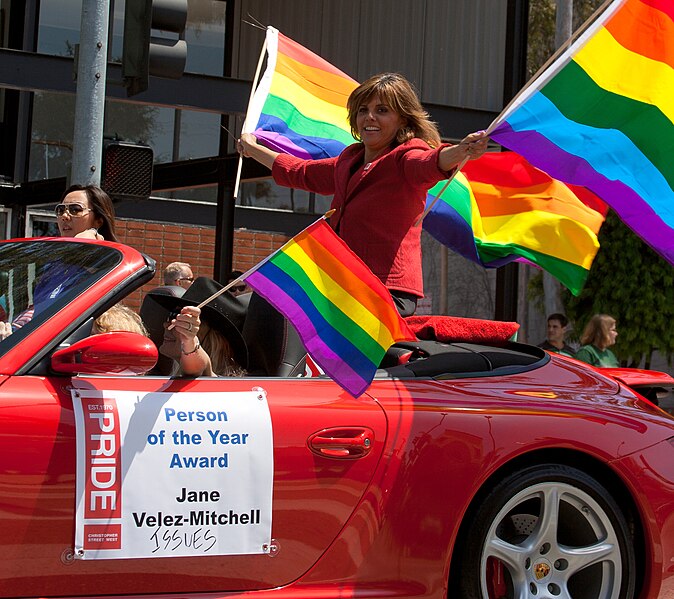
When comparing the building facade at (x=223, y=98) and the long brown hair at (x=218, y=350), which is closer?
the long brown hair at (x=218, y=350)

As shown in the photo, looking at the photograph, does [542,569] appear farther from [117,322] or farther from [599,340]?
[599,340]

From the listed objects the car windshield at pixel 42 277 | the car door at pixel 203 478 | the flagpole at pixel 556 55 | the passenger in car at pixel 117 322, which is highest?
the flagpole at pixel 556 55

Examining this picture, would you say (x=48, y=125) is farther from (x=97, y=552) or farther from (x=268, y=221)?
(x=97, y=552)

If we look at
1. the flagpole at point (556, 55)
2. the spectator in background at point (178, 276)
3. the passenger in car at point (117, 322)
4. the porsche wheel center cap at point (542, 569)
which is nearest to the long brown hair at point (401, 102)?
the flagpole at point (556, 55)

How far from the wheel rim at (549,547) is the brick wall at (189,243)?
518 inches

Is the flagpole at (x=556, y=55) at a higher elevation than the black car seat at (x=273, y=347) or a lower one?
higher

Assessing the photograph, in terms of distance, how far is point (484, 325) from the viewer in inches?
180

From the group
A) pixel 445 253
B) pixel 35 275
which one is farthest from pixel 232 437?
pixel 445 253

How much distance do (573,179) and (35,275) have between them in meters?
2.17

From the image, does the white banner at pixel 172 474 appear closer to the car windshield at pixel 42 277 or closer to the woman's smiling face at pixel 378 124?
the car windshield at pixel 42 277

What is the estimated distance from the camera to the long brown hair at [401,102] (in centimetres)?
470

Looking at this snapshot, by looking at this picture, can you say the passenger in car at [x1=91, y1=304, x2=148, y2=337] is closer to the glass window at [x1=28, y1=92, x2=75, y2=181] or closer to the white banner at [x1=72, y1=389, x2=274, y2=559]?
the white banner at [x1=72, y1=389, x2=274, y2=559]

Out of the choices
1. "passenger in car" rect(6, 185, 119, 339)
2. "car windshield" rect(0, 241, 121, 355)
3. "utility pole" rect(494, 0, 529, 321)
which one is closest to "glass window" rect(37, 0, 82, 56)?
"utility pole" rect(494, 0, 529, 321)

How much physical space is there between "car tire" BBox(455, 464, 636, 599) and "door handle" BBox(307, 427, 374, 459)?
527 millimetres
